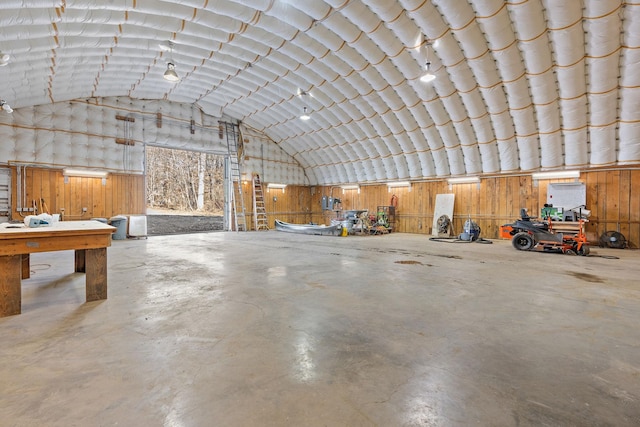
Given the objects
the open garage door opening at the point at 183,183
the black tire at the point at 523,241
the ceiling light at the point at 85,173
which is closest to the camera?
the black tire at the point at 523,241

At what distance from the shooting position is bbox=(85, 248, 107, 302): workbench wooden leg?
382 centimetres

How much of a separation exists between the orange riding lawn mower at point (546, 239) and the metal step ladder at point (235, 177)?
1155 cm

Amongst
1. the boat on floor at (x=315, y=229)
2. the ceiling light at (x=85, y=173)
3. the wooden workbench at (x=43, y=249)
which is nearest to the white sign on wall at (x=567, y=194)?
the boat on floor at (x=315, y=229)

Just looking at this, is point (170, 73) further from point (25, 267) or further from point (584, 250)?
point (584, 250)

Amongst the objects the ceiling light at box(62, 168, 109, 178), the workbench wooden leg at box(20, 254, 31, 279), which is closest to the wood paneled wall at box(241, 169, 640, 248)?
the ceiling light at box(62, 168, 109, 178)

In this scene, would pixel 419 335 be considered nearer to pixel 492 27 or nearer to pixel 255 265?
pixel 255 265

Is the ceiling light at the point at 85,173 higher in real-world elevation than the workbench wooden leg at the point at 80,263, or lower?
higher

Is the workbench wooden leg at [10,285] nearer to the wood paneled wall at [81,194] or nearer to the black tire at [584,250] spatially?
the wood paneled wall at [81,194]

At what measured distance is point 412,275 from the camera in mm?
5309

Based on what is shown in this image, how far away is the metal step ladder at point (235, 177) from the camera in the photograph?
1526 cm

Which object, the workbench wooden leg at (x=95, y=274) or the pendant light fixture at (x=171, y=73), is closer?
the workbench wooden leg at (x=95, y=274)

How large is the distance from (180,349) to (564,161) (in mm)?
12369

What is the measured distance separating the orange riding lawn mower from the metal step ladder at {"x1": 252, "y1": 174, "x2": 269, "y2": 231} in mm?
11298

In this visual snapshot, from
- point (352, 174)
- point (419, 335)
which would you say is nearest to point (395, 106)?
point (352, 174)
